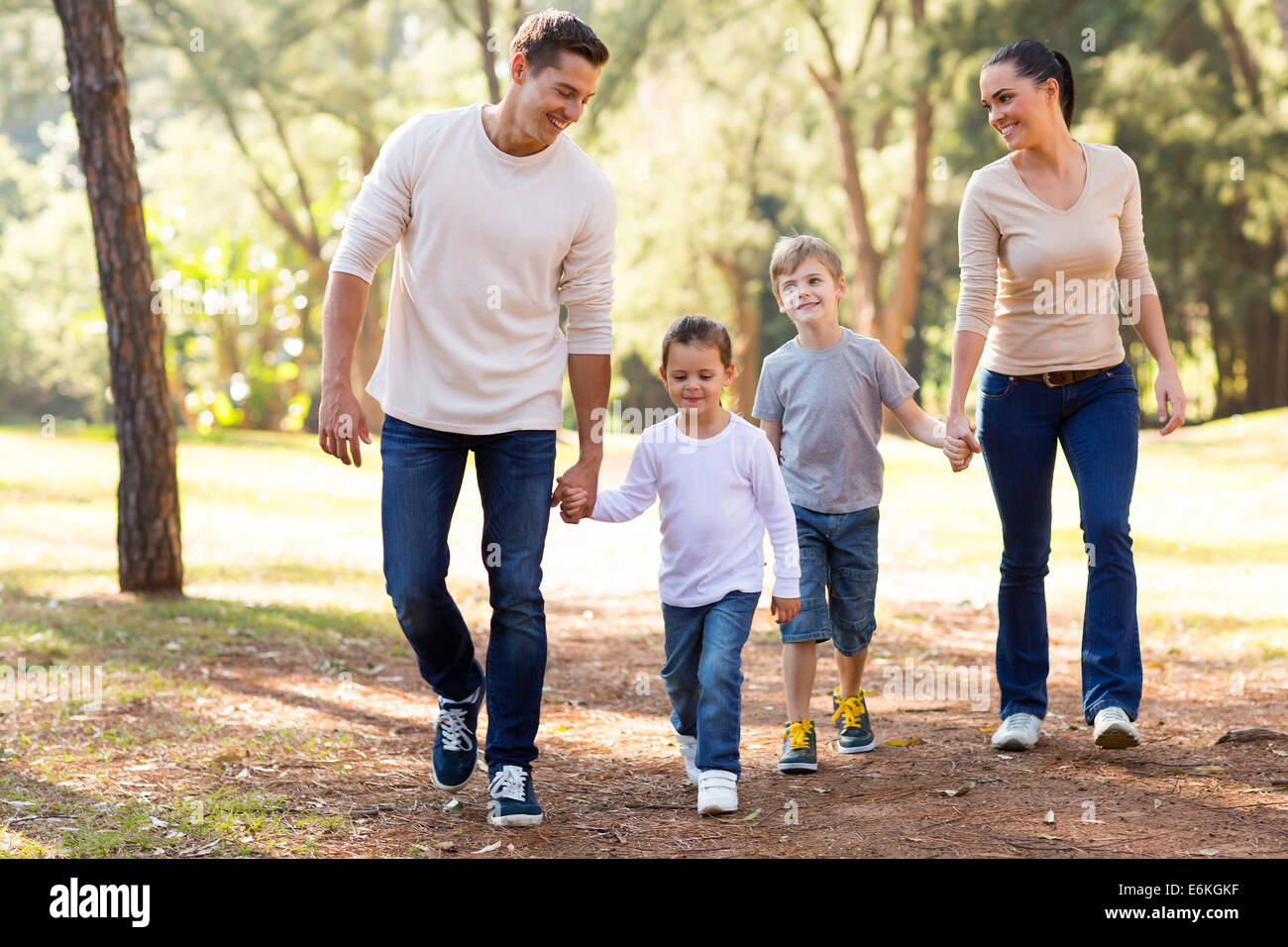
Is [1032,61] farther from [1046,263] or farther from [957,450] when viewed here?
[957,450]

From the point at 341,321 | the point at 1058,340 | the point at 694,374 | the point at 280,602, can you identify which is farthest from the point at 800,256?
the point at 280,602

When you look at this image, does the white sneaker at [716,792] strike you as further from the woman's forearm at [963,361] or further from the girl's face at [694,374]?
the woman's forearm at [963,361]

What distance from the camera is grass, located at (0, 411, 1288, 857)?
165 inches

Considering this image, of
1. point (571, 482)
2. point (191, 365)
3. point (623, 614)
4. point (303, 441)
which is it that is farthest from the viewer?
point (191, 365)

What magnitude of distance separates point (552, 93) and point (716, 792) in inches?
80.8

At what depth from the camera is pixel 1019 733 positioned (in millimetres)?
4676

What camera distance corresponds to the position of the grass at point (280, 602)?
4191mm

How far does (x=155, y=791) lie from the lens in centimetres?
427

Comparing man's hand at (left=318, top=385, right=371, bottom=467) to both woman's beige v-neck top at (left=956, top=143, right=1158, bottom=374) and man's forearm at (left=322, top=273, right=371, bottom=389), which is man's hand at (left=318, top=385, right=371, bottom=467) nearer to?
man's forearm at (left=322, top=273, right=371, bottom=389)

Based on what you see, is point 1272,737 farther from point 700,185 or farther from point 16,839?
point 700,185

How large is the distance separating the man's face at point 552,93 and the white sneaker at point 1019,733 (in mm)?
2594
